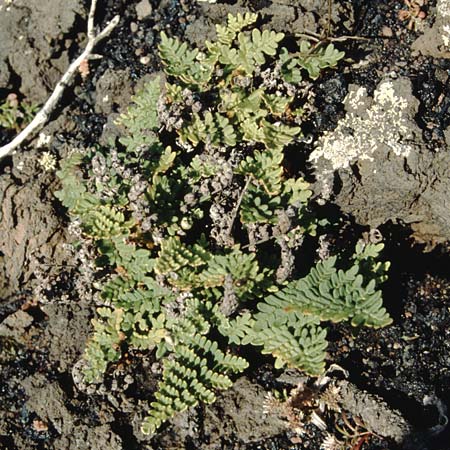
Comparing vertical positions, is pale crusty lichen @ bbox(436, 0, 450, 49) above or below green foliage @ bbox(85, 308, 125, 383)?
above

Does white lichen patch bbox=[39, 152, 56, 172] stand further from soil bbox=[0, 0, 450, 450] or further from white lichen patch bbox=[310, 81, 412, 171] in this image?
white lichen patch bbox=[310, 81, 412, 171]

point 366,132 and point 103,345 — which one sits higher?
point 366,132

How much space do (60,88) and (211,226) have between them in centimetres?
167

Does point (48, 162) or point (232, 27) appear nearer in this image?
point (232, 27)

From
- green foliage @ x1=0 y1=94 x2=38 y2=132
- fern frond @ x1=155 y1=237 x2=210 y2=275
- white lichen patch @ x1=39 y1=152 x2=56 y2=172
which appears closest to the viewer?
fern frond @ x1=155 y1=237 x2=210 y2=275

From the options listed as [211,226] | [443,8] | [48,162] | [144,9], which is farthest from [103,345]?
[443,8]

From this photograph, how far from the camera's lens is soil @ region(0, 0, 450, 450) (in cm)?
460

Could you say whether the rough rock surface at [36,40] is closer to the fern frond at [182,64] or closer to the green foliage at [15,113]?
the green foliage at [15,113]

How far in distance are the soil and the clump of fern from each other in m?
0.27

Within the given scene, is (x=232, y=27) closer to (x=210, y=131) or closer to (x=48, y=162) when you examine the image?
(x=210, y=131)

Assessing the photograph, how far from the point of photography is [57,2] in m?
5.42

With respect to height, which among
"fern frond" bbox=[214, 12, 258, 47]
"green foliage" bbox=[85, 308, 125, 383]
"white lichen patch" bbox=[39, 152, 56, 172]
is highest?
"fern frond" bbox=[214, 12, 258, 47]

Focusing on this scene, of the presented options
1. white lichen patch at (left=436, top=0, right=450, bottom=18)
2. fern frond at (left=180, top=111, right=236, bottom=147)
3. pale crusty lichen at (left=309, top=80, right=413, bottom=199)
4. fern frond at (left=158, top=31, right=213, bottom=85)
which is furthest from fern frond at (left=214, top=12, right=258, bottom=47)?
white lichen patch at (left=436, top=0, right=450, bottom=18)

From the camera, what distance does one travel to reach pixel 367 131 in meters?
4.72
